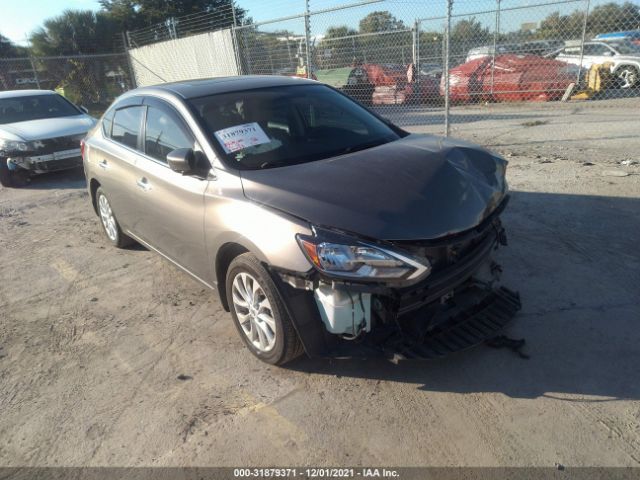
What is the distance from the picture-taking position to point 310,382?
294 cm

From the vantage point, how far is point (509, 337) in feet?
10.3

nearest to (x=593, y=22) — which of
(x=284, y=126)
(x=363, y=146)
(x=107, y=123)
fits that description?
(x=363, y=146)

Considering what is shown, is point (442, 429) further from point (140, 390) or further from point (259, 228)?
point (140, 390)

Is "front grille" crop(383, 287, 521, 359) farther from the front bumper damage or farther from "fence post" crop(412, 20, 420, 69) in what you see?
"fence post" crop(412, 20, 420, 69)

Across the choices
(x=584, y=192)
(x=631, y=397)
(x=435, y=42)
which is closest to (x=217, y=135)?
(x=631, y=397)

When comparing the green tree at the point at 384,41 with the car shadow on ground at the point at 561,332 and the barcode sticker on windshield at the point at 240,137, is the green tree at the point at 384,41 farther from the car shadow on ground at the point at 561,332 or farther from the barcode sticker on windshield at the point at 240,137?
the barcode sticker on windshield at the point at 240,137

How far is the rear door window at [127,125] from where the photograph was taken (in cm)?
421

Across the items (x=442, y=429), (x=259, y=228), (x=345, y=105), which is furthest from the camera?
(x=345, y=105)

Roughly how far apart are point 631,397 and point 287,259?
6.54ft

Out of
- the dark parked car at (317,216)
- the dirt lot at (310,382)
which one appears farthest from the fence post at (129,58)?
the dark parked car at (317,216)

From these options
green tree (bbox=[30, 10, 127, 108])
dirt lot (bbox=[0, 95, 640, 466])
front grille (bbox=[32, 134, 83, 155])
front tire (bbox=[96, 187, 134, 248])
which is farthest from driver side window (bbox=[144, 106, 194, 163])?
green tree (bbox=[30, 10, 127, 108])

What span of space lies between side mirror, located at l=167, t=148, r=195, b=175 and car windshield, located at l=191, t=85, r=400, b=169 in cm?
20

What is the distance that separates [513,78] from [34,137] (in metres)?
11.0

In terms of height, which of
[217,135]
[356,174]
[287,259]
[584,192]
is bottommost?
[584,192]
